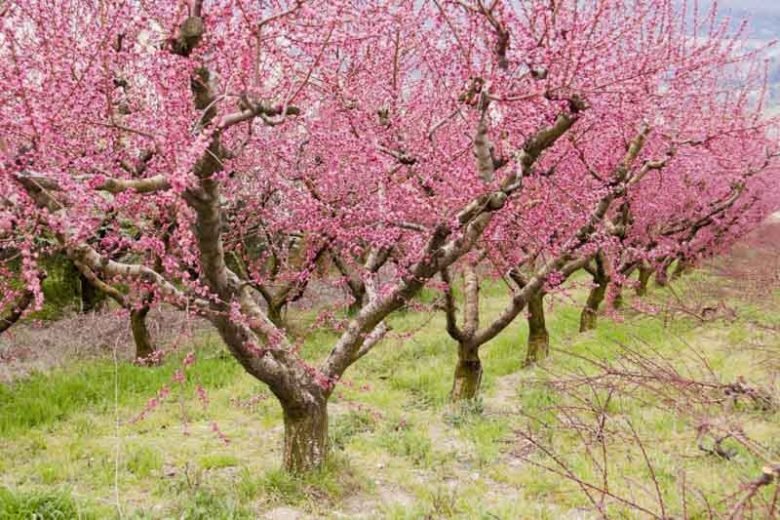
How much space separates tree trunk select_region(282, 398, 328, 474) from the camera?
620 cm

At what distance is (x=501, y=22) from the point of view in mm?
4898

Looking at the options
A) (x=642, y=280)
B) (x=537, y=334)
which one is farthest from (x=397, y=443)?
(x=642, y=280)

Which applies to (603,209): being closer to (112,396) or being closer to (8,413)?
(112,396)

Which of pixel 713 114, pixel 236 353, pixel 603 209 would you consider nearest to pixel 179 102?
pixel 236 353

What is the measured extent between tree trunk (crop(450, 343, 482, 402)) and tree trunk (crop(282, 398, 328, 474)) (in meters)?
3.21

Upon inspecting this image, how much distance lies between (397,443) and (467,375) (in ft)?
6.80

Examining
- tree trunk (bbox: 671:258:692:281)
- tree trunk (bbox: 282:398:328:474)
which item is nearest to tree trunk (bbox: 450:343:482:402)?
tree trunk (bbox: 282:398:328:474)

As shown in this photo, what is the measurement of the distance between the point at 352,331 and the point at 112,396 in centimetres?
498

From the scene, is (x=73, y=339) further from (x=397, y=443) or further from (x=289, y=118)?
(x=289, y=118)

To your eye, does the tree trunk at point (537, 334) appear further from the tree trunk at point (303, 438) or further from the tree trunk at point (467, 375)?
the tree trunk at point (303, 438)

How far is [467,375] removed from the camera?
9.13m

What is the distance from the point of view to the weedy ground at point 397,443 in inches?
210

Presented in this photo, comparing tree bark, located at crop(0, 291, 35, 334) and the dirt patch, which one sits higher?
tree bark, located at crop(0, 291, 35, 334)

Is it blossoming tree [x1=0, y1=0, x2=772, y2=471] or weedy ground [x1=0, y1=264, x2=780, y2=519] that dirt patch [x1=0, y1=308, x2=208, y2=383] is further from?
blossoming tree [x1=0, y1=0, x2=772, y2=471]
